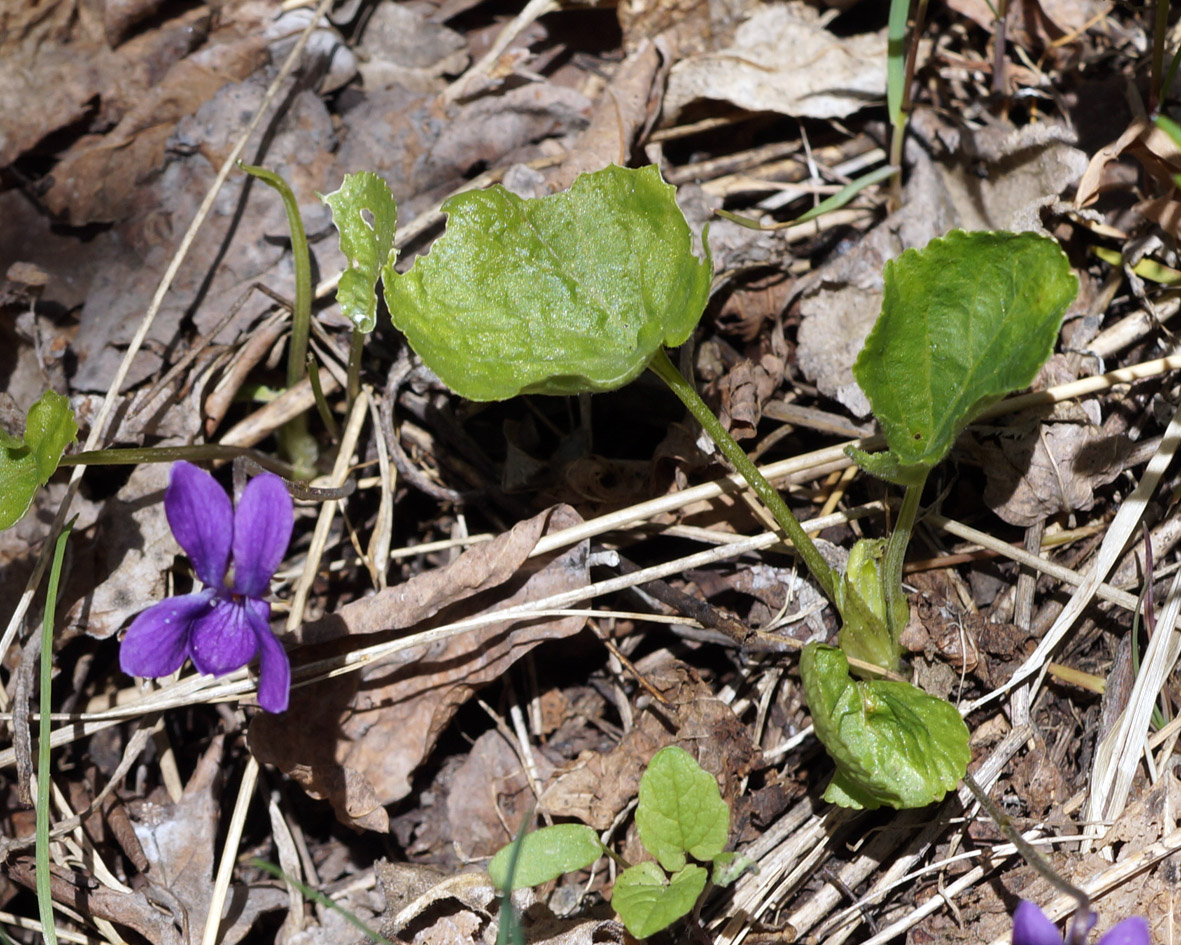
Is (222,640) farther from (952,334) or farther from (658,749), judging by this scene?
(952,334)

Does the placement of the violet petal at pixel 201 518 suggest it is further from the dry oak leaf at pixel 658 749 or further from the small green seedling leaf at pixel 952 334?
the small green seedling leaf at pixel 952 334

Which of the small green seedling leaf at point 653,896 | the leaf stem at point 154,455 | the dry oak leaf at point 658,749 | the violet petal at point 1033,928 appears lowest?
the dry oak leaf at point 658,749

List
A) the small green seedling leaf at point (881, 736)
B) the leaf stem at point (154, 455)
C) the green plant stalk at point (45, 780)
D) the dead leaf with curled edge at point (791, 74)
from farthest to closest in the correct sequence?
the dead leaf with curled edge at point (791, 74) → the leaf stem at point (154, 455) → the green plant stalk at point (45, 780) → the small green seedling leaf at point (881, 736)

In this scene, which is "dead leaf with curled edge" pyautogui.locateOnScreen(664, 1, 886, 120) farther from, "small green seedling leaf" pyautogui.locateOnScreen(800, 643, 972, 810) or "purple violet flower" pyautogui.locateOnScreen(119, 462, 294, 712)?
"purple violet flower" pyautogui.locateOnScreen(119, 462, 294, 712)

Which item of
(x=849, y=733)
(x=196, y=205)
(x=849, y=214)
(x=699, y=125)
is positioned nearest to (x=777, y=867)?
(x=849, y=733)

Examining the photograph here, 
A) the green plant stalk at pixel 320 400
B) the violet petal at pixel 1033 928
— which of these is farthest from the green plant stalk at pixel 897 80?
the violet petal at pixel 1033 928

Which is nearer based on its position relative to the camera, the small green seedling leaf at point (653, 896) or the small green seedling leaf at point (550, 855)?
the small green seedling leaf at point (653, 896)

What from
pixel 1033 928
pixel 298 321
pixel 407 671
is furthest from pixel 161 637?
pixel 1033 928
